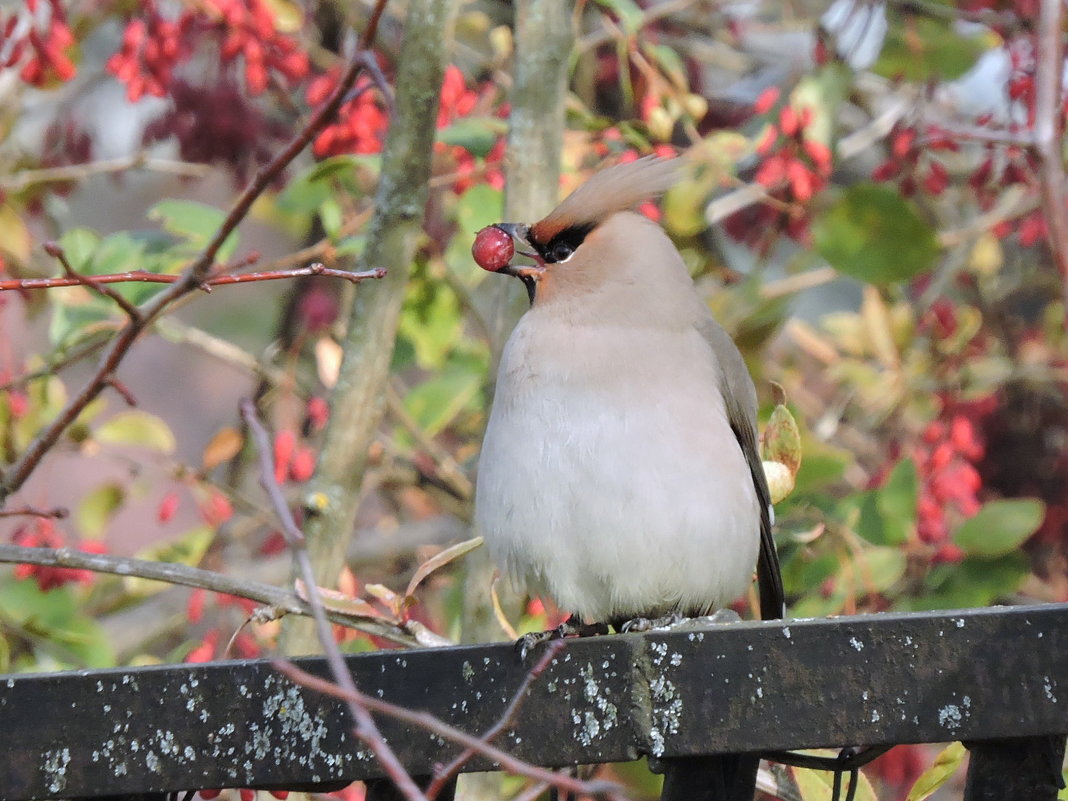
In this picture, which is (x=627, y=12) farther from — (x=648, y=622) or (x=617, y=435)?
(x=648, y=622)

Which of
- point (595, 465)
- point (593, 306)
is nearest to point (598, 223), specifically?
point (593, 306)

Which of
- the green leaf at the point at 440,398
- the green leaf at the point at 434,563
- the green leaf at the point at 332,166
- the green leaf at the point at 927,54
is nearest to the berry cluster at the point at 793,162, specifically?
the green leaf at the point at 927,54

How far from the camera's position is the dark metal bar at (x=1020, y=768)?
139 cm

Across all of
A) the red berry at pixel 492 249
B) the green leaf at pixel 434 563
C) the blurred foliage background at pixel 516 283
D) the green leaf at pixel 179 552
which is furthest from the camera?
the green leaf at pixel 179 552

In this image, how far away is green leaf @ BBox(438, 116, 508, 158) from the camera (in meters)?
2.93

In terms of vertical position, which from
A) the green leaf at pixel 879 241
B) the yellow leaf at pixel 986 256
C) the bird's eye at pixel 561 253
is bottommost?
the bird's eye at pixel 561 253

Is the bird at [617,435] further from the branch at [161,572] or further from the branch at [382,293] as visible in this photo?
the branch at [161,572]

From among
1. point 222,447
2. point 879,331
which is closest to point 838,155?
point 879,331

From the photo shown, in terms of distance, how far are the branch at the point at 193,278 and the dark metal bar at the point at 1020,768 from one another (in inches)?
40.1

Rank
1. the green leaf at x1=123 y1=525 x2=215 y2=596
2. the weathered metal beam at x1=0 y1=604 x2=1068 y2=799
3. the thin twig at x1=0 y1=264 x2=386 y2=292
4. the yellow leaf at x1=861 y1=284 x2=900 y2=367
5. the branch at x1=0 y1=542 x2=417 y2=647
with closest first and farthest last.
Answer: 1. the weathered metal beam at x1=0 y1=604 x2=1068 y2=799
2. the thin twig at x1=0 y1=264 x2=386 y2=292
3. the branch at x1=0 y1=542 x2=417 y2=647
4. the green leaf at x1=123 y1=525 x2=215 y2=596
5. the yellow leaf at x1=861 y1=284 x2=900 y2=367

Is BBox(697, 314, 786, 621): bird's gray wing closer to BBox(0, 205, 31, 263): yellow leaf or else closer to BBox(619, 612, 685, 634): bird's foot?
BBox(619, 612, 685, 634): bird's foot

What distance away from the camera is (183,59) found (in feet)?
11.3

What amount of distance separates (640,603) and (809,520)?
757 mm

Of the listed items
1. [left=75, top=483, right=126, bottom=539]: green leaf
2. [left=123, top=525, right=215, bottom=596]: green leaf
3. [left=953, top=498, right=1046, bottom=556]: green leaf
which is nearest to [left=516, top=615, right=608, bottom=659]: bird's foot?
[left=953, top=498, right=1046, bottom=556]: green leaf
